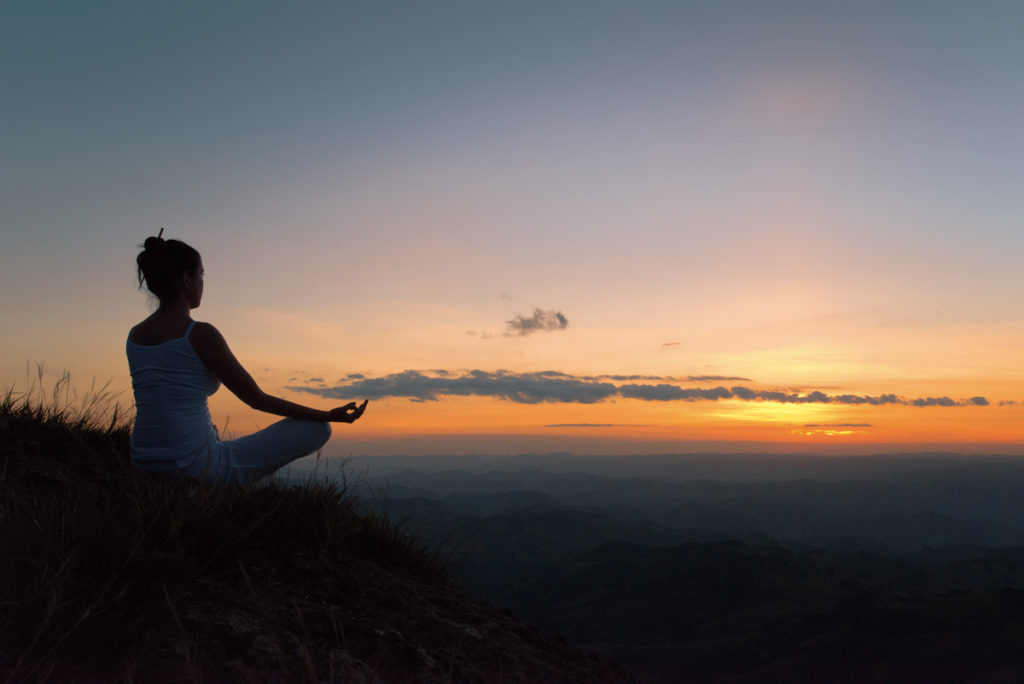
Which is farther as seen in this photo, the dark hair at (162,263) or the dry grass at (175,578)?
the dark hair at (162,263)

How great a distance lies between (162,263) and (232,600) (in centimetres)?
240

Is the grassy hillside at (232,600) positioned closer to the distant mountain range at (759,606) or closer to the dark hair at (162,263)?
the distant mountain range at (759,606)

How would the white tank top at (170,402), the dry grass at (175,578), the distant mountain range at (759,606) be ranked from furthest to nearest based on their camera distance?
the distant mountain range at (759,606)
the white tank top at (170,402)
the dry grass at (175,578)

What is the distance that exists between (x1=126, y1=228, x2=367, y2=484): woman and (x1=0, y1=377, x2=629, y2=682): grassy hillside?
0.91ft

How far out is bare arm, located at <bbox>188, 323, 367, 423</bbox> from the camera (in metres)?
4.12

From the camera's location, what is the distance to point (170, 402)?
13.6 feet

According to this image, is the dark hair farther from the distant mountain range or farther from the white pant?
the distant mountain range

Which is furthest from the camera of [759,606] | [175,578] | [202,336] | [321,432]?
[759,606]

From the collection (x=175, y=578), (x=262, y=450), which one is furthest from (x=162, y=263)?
(x=175, y=578)

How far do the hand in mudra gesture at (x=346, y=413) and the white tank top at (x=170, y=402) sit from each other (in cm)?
85

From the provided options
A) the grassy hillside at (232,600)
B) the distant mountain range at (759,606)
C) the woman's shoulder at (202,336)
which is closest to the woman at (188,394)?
the woman's shoulder at (202,336)

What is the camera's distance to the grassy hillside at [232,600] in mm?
2543

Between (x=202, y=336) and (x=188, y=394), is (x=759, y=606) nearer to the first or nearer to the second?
(x=188, y=394)

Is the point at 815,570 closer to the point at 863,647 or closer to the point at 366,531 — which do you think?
the point at 863,647
